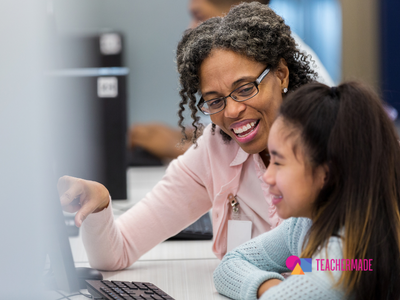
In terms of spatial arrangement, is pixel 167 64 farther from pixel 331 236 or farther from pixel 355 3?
pixel 331 236

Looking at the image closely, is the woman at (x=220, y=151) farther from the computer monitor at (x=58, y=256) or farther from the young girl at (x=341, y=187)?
the young girl at (x=341, y=187)

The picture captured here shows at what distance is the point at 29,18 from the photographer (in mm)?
683

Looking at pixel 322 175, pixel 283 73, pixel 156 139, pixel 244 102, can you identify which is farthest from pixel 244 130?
pixel 156 139

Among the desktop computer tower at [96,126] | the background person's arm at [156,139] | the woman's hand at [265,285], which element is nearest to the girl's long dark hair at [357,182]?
the woman's hand at [265,285]

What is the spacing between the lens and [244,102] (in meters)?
1.07

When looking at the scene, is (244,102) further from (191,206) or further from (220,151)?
(191,206)

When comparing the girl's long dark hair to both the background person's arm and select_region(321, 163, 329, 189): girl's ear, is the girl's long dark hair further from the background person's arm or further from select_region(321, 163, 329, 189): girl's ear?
the background person's arm

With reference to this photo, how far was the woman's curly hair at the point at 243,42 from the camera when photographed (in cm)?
107

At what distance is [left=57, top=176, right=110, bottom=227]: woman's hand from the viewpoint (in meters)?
1.02

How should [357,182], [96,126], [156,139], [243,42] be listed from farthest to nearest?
[156,139] → [96,126] → [243,42] → [357,182]

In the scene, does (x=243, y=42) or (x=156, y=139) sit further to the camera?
(x=156, y=139)

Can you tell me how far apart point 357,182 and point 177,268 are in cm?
60

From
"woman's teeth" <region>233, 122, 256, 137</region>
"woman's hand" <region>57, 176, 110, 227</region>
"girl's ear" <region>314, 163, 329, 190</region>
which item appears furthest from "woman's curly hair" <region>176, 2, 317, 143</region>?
"girl's ear" <region>314, 163, 329, 190</region>

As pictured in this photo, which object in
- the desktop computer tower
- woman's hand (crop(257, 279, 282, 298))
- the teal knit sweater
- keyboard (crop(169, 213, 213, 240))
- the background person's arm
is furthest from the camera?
the background person's arm
